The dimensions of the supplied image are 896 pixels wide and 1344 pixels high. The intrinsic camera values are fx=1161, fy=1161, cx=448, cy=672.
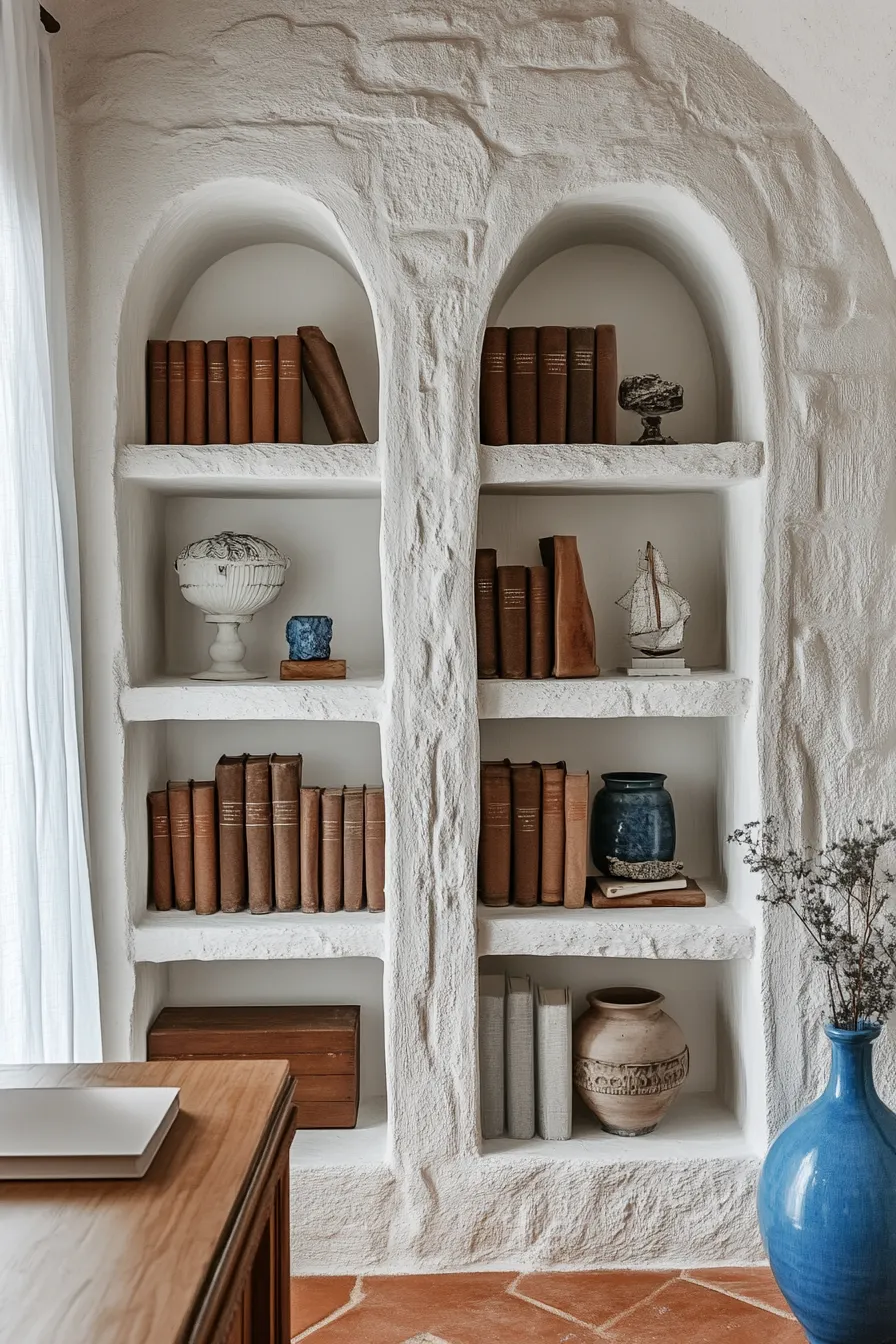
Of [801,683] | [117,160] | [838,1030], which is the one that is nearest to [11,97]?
[117,160]

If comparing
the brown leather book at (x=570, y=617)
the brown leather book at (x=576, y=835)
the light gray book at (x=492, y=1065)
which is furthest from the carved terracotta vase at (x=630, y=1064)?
the brown leather book at (x=570, y=617)

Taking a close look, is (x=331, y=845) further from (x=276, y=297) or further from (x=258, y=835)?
(x=276, y=297)

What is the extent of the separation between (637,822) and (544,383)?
3.25 ft

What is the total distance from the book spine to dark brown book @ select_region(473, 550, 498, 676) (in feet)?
1.74

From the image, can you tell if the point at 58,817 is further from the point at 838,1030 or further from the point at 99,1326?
the point at 838,1030

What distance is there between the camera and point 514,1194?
95.7 inches

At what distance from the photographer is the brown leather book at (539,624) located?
99.3 inches

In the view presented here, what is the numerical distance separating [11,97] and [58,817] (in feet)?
4.12

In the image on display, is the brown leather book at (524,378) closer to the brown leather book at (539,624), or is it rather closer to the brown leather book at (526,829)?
the brown leather book at (539,624)

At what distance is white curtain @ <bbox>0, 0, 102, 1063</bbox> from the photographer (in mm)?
1940

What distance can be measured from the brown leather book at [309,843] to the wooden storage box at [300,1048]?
0.87 feet

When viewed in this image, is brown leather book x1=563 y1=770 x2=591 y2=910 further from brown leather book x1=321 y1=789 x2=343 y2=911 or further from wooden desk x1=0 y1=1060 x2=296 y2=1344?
wooden desk x1=0 y1=1060 x2=296 y2=1344

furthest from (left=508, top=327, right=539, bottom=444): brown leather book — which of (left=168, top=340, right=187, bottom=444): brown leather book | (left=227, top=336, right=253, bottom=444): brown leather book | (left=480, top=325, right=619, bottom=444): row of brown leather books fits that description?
(left=168, top=340, right=187, bottom=444): brown leather book

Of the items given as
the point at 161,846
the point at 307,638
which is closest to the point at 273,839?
the point at 161,846
